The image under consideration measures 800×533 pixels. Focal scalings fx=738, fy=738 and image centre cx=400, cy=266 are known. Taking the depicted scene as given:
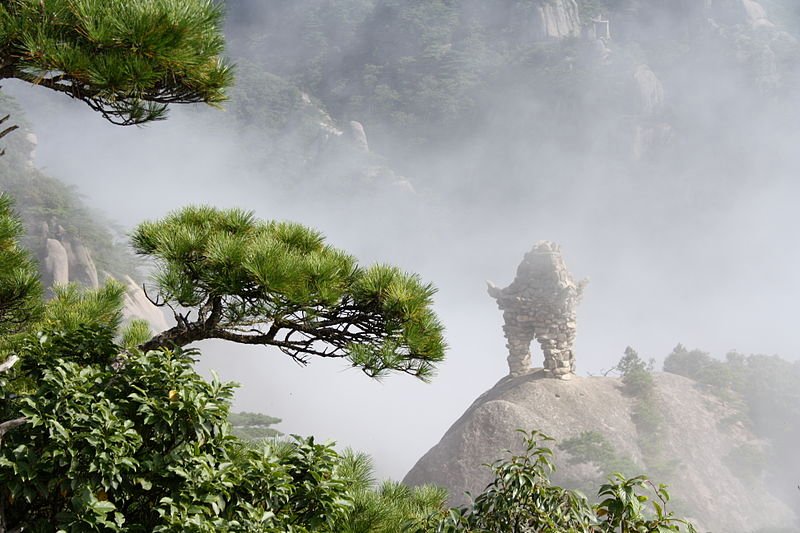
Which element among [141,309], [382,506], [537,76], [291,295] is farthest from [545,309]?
[537,76]

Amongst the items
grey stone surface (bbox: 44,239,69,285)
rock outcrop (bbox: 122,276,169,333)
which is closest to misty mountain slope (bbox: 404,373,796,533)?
rock outcrop (bbox: 122,276,169,333)

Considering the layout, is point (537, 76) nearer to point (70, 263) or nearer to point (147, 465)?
point (70, 263)

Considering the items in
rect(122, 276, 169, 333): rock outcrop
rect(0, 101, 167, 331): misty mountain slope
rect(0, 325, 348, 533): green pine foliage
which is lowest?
rect(0, 325, 348, 533): green pine foliage

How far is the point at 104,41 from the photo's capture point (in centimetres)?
275

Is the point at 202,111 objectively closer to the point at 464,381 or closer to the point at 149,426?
the point at 464,381

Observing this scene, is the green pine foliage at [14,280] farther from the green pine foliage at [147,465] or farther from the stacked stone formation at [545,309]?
the stacked stone formation at [545,309]

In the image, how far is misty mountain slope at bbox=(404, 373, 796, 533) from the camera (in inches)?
541

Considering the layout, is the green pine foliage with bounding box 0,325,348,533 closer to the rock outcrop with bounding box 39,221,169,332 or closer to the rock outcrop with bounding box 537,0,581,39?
the rock outcrop with bounding box 39,221,169,332

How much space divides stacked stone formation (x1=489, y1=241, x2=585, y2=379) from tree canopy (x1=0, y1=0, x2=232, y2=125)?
1267cm

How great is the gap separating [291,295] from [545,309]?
39.6ft

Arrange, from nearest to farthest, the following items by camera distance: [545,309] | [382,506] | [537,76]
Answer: [382,506]
[545,309]
[537,76]

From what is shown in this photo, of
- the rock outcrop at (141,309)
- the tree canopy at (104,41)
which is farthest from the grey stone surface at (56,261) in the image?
the tree canopy at (104,41)

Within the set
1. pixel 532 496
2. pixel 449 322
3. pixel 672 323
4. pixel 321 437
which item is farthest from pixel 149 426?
pixel 672 323

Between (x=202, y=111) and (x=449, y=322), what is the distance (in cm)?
2043
